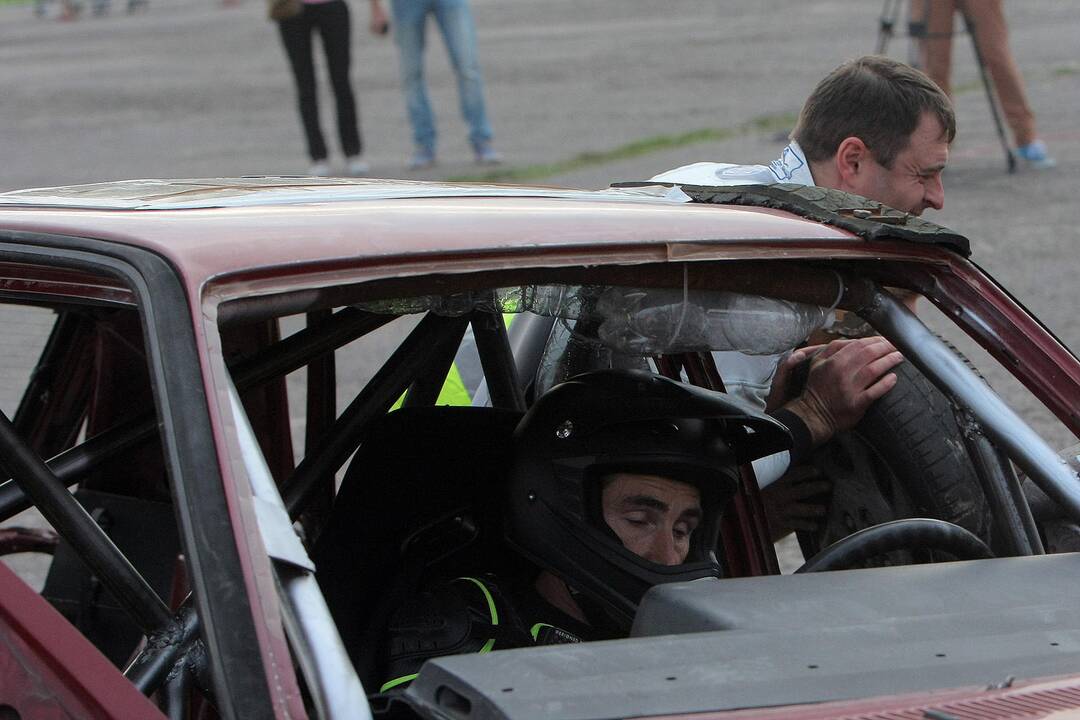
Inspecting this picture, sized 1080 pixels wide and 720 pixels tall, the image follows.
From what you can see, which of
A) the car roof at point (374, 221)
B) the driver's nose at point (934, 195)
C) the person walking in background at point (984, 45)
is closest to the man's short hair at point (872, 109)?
the driver's nose at point (934, 195)

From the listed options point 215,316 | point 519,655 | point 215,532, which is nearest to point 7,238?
point 215,316

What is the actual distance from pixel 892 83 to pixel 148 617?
272 cm

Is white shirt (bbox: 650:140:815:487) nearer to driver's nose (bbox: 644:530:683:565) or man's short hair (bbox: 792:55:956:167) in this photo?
man's short hair (bbox: 792:55:956:167)

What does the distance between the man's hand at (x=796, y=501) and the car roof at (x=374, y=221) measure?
842 mm

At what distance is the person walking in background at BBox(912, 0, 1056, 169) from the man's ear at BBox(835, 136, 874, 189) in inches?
221

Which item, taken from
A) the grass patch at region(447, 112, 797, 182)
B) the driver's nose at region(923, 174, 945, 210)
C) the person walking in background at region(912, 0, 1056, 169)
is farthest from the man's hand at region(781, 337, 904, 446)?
the grass patch at region(447, 112, 797, 182)

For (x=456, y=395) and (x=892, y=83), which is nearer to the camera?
(x=456, y=395)

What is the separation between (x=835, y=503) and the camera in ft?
9.89

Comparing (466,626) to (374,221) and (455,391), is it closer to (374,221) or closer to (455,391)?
(374,221)

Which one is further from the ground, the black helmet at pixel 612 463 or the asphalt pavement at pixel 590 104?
the black helmet at pixel 612 463

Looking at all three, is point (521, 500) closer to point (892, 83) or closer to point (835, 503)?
point (835, 503)

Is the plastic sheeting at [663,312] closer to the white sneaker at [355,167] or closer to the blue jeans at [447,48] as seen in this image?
the blue jeans at [447,48]

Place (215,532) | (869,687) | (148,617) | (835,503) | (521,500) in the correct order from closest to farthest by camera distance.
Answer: (215,532), (869,687), (148,617), (521,500), (835,503)

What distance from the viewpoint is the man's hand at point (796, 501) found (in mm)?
3055
